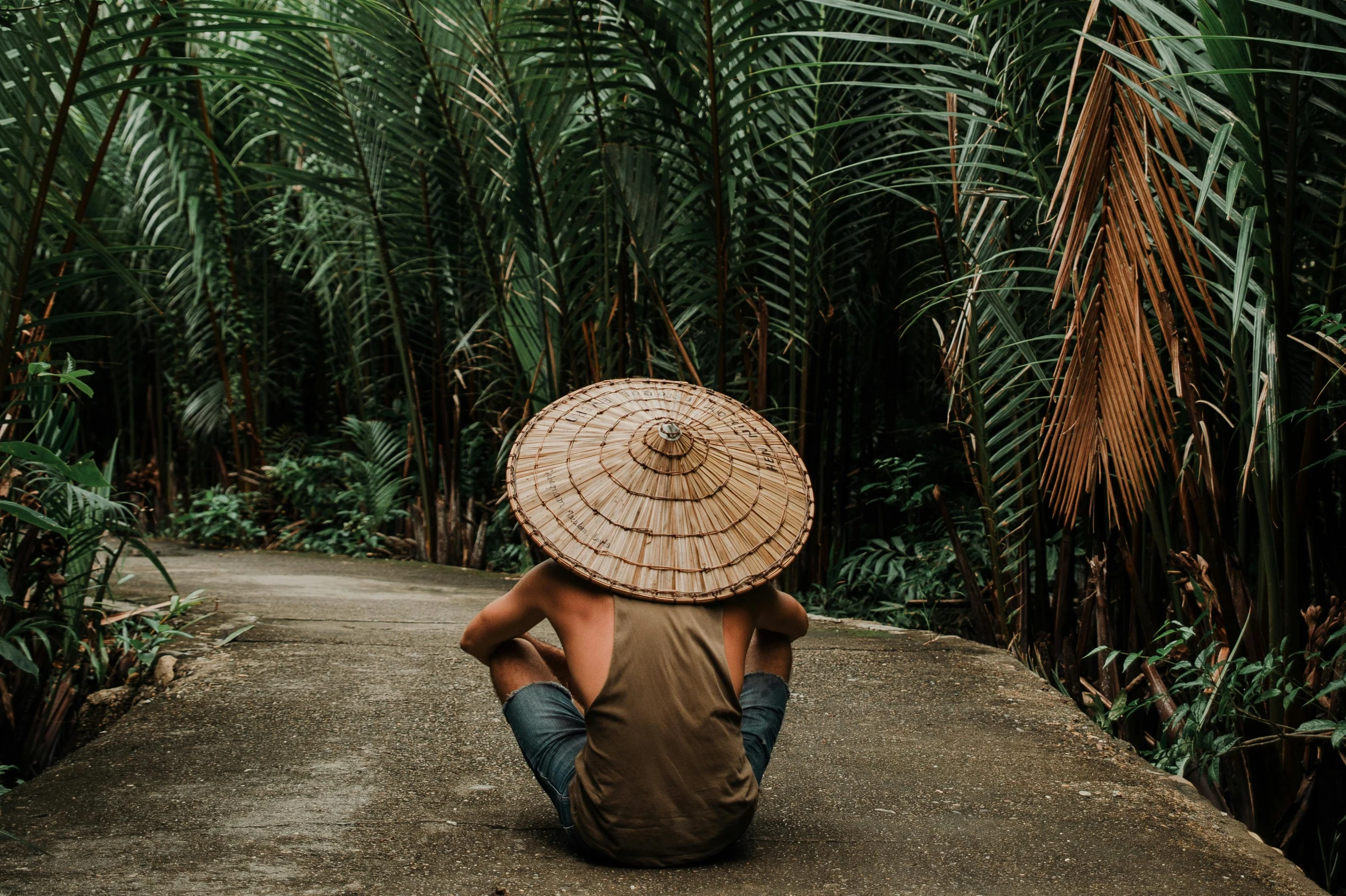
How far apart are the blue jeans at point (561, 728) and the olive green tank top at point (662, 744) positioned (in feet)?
0.23

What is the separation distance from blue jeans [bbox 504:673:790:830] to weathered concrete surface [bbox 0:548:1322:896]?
5.7 inches

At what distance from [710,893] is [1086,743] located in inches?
50.9

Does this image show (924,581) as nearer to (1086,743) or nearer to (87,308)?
(1086,743)

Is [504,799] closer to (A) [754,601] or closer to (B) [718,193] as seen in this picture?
(A) [754,601]

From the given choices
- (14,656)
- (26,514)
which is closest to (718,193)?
(26,514)

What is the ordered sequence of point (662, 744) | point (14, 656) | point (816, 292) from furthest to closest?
point (816, 292) < point (662, 744) < point (14, 656)

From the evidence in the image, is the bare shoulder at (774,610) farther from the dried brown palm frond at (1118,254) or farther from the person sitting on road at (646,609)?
the dried brown palm frond at (1118,254)

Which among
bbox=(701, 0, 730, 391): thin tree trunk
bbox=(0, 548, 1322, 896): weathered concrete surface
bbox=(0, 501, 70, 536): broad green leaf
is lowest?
bbox=(0, 548, 1322, 896): weathered concrete surface

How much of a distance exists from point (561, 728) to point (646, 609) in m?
0.34

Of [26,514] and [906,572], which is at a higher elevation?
[26,514]

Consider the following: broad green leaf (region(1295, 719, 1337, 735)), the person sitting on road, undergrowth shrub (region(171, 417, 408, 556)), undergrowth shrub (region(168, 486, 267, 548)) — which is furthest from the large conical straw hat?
undergrowth shrub (region(168, 486, 267, 548))

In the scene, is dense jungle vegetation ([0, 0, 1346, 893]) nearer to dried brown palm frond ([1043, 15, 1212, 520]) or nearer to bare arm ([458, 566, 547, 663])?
dried brown palm frond ([1043, 15, 1212, 520])

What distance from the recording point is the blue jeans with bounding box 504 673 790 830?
6.84 ft

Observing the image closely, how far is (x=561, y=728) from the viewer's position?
2.13 m
